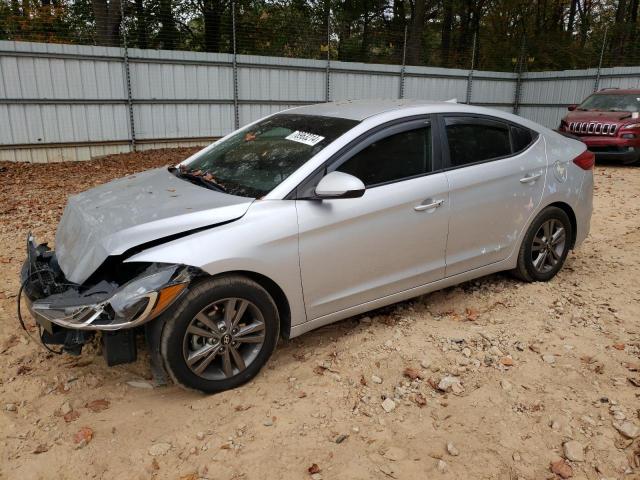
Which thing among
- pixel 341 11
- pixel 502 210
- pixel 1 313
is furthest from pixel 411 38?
pixel 1 313

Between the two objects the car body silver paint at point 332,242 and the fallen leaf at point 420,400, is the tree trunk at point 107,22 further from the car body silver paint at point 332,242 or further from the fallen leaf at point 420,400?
the fallen leaf at point 420,400

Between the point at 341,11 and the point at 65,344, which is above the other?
the point at 341,11

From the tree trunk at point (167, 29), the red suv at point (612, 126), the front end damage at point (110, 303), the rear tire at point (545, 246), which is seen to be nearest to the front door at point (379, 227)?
Answer: the front end damage at point (110, 303)

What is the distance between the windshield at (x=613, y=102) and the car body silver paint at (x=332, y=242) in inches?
357

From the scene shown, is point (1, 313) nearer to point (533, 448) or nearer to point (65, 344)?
point (65, 344)

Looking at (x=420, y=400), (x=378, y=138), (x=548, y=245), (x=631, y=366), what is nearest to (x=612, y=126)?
(x=548, y=245)

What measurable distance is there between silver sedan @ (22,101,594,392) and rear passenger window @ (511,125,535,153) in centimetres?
2

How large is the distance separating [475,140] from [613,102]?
9.92 meters

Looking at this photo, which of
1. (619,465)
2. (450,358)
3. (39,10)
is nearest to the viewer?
(619,465)

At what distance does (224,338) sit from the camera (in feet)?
9.93

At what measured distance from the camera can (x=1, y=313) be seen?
13.4ft

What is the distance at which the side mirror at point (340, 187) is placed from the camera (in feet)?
10.3

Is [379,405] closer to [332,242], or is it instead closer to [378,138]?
[332,242]

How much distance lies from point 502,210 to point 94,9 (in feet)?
39.5
